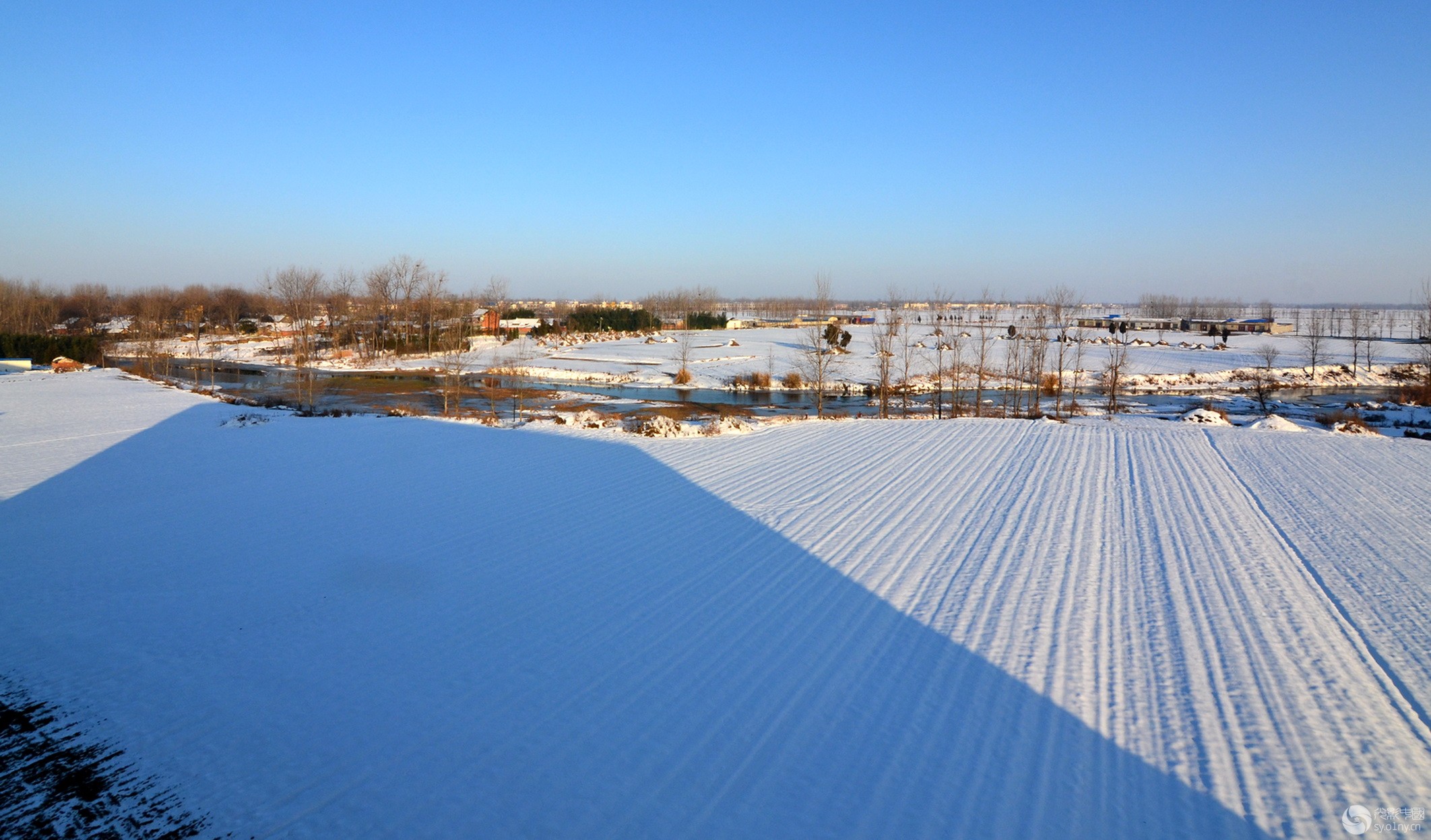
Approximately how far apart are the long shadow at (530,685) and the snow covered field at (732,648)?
0.10 ft

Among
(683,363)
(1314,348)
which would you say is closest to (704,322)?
(683,363)

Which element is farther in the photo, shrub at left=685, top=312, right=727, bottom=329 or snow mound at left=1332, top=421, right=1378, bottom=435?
shrub at left=685, top=312, right=727, bottom=329

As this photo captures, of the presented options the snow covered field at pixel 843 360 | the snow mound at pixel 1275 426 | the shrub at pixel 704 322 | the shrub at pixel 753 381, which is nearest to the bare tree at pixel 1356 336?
the snow covered field at pixel 843 360

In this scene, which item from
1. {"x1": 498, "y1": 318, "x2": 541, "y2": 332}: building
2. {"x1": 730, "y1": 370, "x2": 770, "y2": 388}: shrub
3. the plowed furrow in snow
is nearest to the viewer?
the plowed furrow in snow

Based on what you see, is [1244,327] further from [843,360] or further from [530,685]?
[530,685]

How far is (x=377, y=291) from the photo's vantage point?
55.0 meters

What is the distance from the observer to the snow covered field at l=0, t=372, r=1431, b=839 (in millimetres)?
4211

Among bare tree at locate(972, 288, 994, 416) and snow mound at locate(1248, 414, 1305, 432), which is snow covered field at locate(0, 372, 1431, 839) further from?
bare tree at locate(972, 288, 994, 416)

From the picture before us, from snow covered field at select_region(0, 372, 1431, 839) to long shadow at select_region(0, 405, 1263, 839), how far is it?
0.10ft

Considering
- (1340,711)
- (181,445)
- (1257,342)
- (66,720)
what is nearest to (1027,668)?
(1340,711)

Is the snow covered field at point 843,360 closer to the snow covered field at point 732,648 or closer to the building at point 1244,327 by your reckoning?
the building at point 1244,327

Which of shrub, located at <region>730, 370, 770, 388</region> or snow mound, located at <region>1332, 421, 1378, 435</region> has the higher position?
shrub, located at <region>730, 370, 770, 388</region>

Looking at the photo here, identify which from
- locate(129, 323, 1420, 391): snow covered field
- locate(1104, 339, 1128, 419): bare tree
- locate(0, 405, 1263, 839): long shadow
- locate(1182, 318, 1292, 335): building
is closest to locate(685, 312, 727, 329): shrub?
locate(129, 323, 1420, 391): snow covered field

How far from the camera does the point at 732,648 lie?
613cm
